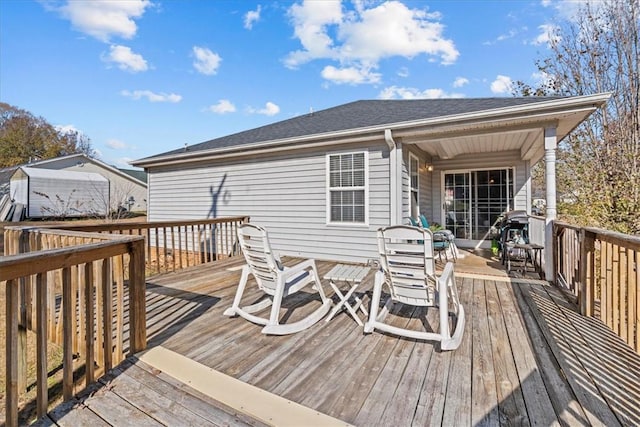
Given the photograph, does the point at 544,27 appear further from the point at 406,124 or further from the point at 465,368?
the point at 465,368

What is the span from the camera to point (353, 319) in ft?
10.2

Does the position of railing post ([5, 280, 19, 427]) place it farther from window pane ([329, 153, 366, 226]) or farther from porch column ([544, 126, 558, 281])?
porch column ([544, 126, 558, 281])

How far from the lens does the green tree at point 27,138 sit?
89.7ft

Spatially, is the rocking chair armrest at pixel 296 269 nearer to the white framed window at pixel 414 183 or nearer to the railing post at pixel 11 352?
the railing post at pixel 11 352

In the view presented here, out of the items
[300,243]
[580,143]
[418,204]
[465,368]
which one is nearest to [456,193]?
[418,204]

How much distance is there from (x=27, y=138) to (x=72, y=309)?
38153mm

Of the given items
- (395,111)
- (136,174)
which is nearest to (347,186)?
(395,111)

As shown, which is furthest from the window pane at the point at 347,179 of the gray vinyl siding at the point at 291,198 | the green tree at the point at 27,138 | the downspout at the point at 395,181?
the green tree at the point at 27,138

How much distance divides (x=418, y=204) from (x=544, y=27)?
7840 mm

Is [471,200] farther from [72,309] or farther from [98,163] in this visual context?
[98,163]

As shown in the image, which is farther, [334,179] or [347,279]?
[334,179]

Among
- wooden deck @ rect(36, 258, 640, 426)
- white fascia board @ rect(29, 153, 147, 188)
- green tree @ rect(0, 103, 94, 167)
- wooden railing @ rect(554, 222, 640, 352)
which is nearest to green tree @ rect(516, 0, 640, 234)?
wooden railing @ rect(554, 222, 640, 352)

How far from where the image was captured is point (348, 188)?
231 inches

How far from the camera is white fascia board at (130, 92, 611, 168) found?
12.7 feet
